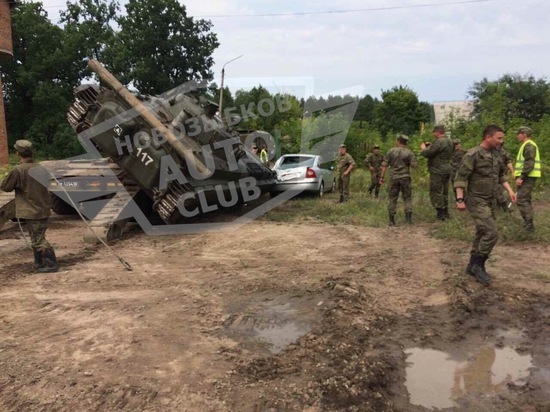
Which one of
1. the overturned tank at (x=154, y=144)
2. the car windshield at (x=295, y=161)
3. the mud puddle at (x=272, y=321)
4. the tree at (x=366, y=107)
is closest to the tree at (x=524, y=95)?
the car windshield at (x=295, y=161)

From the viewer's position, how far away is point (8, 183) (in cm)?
659

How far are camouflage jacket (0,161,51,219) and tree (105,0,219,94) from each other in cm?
3264

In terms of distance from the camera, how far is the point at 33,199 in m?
6.70

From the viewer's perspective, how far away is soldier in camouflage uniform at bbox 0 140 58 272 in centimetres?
662

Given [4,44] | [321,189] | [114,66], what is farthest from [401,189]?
[114,66]

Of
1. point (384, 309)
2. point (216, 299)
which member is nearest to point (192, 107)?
point (216, 299)

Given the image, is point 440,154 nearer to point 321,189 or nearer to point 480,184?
point 480,184

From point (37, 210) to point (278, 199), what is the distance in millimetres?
8308

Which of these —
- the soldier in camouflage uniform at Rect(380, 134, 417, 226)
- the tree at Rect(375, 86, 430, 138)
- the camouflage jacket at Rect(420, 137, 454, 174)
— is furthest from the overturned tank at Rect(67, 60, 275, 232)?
the tree at Rect(375, 86, 430, 138)

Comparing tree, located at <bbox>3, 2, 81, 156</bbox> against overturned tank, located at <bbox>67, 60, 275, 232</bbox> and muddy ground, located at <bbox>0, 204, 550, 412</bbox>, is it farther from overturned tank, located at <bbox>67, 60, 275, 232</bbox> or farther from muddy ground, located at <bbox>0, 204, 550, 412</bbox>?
muddy ground, located at <bbox>0, 204, 550, 412</bbox>

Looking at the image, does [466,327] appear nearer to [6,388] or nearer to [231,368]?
[231,368]

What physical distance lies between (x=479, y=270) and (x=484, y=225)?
0.54 meters

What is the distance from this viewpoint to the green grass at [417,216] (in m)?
8.63

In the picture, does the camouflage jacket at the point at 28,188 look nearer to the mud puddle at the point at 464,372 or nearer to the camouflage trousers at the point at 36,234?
the camouflage trousers at the point at 36,234
